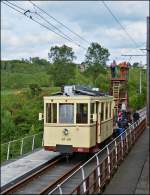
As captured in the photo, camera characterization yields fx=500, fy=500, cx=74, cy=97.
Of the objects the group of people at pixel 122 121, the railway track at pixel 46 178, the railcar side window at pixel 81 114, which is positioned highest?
the railcar side window at pixel 81 114

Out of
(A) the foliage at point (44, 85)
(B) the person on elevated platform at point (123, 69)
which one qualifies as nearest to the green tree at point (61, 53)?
(A) the foliage at point (44, 85)

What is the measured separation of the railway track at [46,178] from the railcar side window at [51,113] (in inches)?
60.7

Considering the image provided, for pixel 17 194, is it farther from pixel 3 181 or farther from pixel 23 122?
pixel 23 122

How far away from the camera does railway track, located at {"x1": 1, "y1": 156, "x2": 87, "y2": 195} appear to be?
44.3ft

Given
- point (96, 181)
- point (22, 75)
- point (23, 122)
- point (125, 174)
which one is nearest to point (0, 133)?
point (23, 122)

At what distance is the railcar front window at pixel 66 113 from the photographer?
729 inches

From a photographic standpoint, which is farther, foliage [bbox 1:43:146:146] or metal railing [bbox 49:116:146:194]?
foliage [bbox 1:43:146:146]

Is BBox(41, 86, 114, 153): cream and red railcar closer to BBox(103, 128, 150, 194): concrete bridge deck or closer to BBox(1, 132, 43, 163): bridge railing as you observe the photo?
BBox(103, 128, 150, 194): concrete bridge deck

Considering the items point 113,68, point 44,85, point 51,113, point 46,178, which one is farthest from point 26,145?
point 44,85

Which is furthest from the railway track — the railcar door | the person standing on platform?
the person standing on platform

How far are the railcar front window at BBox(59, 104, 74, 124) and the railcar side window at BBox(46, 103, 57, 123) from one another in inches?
8.5

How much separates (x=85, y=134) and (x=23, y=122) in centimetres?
4443

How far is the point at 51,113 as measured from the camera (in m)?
18.8

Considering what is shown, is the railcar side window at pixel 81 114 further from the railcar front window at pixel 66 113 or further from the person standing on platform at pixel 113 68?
the person standing on platform at pixel 113 68
